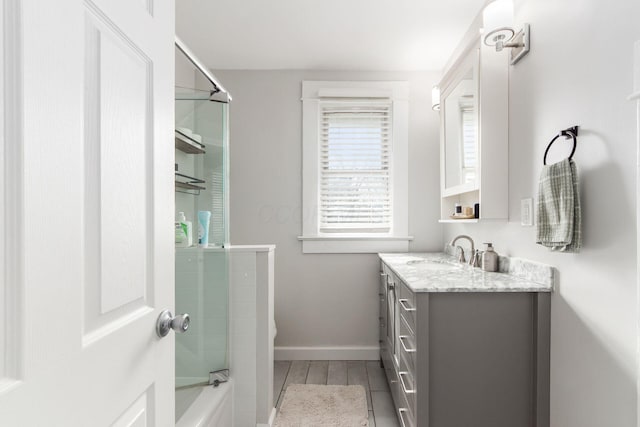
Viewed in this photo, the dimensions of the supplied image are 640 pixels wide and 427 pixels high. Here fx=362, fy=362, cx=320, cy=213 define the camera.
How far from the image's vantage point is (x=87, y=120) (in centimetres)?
64

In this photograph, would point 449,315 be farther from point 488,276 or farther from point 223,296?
point 223,296

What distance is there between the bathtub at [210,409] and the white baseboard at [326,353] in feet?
3.75

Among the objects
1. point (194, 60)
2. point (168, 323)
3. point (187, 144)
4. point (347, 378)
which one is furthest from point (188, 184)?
point (347, 378)

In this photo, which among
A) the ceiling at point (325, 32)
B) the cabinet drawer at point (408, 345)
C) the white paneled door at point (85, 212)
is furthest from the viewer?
the ceiling at point (325, 32)

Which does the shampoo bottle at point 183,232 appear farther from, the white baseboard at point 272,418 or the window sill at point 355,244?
the window sill at point 355,244

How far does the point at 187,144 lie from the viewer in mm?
1848

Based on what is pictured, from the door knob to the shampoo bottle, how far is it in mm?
841

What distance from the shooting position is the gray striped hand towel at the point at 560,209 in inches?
54.5

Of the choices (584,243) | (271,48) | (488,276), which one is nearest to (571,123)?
(584,243)

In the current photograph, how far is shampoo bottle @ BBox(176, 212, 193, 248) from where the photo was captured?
173 centimetres

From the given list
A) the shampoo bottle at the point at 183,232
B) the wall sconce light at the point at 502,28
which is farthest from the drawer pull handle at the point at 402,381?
the wall sconce light at the point at 502,28

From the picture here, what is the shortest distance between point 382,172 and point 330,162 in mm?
463

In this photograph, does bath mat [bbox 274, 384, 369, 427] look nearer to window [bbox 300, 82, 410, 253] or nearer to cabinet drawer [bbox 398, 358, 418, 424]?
cabinet drawer [bbox 398, 358, 418, 424]

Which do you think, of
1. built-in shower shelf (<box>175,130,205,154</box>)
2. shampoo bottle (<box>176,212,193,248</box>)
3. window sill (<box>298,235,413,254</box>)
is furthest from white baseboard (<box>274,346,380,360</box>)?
built-in shower shelf (<box>175,130,205,154</box>)
